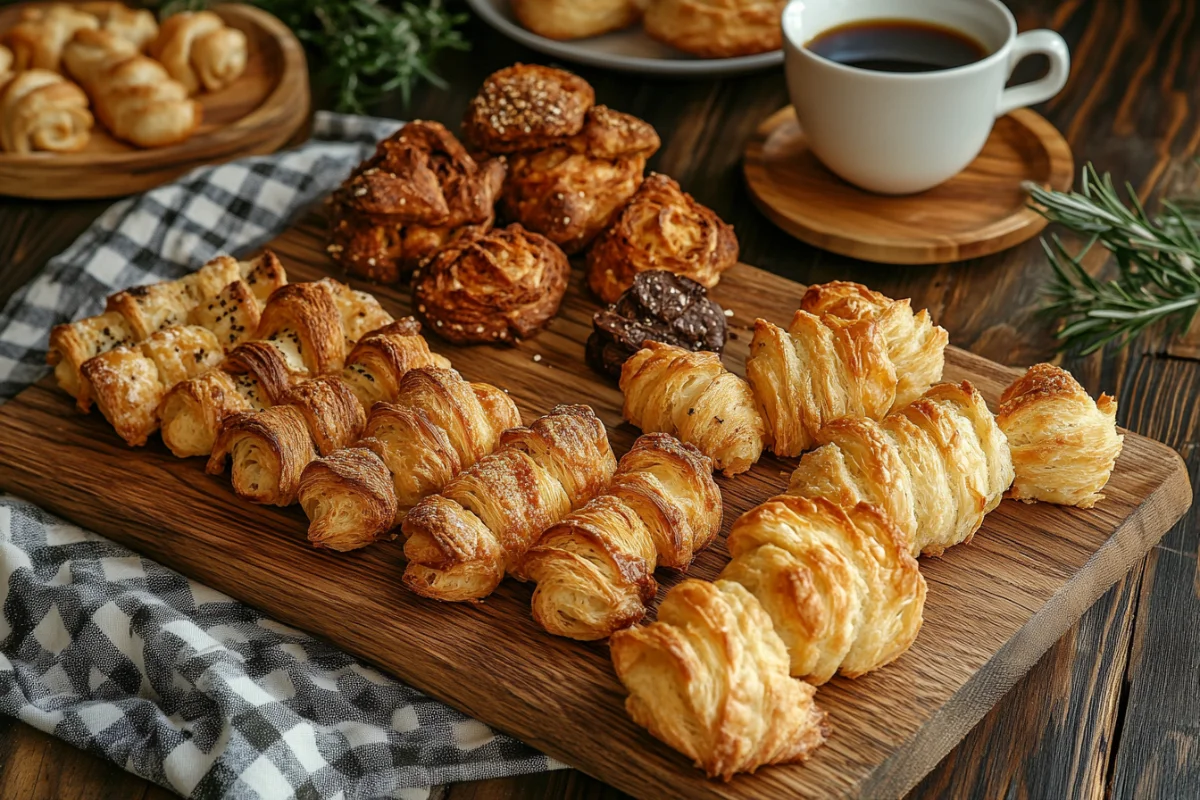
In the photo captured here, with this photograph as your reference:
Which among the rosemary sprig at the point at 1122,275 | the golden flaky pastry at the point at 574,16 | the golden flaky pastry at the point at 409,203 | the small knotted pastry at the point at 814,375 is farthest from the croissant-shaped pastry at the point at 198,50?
the rosemary sprig at the point at 1122,275

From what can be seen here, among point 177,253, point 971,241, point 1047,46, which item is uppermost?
point 1047,46

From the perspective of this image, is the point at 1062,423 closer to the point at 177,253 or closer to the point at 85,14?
the point at 177,253

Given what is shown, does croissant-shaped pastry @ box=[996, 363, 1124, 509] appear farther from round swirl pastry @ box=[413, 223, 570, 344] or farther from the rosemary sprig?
round swirl pastry @ box=[413, 223, 570, 344]

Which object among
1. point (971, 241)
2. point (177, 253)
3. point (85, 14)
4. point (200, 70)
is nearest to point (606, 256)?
point (971, 241)

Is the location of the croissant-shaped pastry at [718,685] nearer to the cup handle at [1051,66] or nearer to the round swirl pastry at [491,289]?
the round swirl pastry at [491,289]

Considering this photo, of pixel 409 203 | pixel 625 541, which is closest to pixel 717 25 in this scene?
pixel 409 203

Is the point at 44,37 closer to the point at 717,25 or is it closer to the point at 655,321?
the point at 717,25
